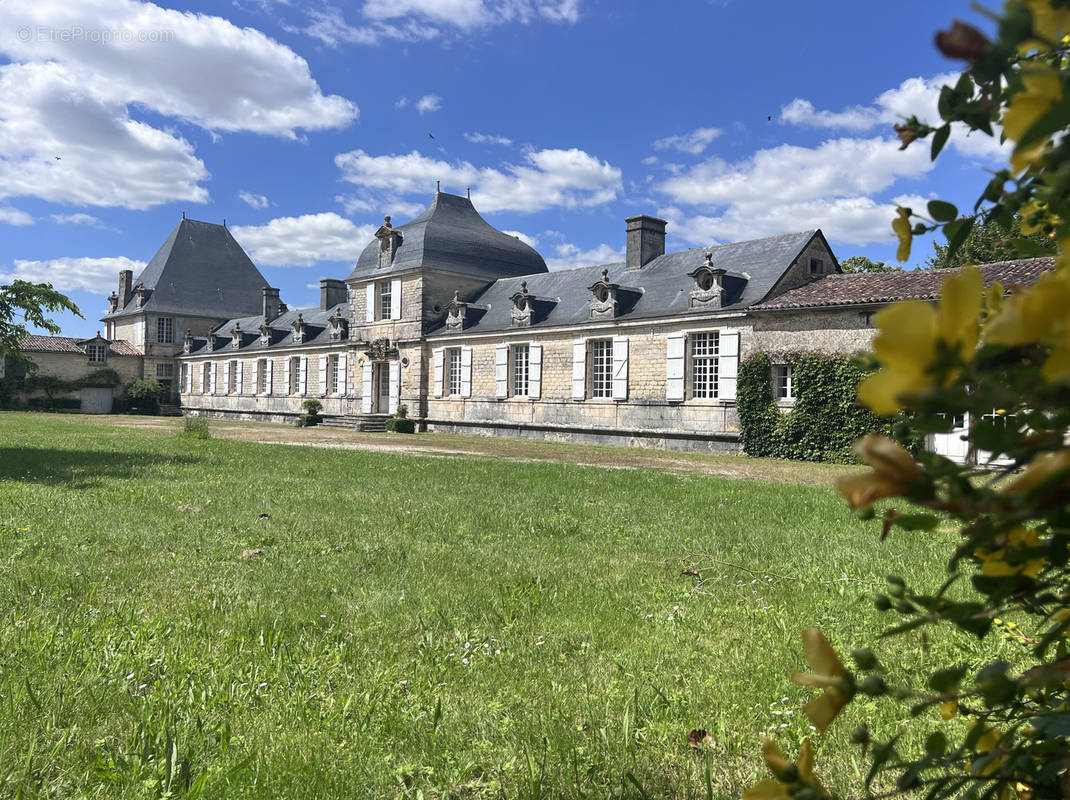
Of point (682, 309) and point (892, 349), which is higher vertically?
point (682, 309)

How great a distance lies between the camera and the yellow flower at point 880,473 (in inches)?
22.5

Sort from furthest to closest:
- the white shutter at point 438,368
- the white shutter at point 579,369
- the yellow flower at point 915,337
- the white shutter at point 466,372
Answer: the white shutter at point 438,368
the white shutter at point 466,372
the white shutter at point 579,369
the yellow flower at point 915,337

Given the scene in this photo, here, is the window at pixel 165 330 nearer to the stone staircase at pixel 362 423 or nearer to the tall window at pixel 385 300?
the stone staircase at pixel 362 423

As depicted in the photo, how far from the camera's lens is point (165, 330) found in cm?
4800

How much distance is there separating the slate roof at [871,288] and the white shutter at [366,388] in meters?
17.9

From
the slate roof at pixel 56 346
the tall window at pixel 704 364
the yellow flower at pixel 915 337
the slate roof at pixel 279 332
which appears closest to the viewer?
the yellow flower at pixel 915 337

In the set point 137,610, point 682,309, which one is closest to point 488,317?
point 682,309

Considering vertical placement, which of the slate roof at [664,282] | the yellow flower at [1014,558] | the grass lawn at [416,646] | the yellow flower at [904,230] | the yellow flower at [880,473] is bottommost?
the grass lawn at [416,646]

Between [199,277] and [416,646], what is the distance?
5280 centimetres

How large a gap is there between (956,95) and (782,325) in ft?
61.3

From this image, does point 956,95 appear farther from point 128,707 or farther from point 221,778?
point 128,707

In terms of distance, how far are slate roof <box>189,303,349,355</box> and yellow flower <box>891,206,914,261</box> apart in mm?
35029

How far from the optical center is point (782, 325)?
734 inches

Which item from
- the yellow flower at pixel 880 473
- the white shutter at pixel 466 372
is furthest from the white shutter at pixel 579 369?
the yellow flower at pixel 880 473
